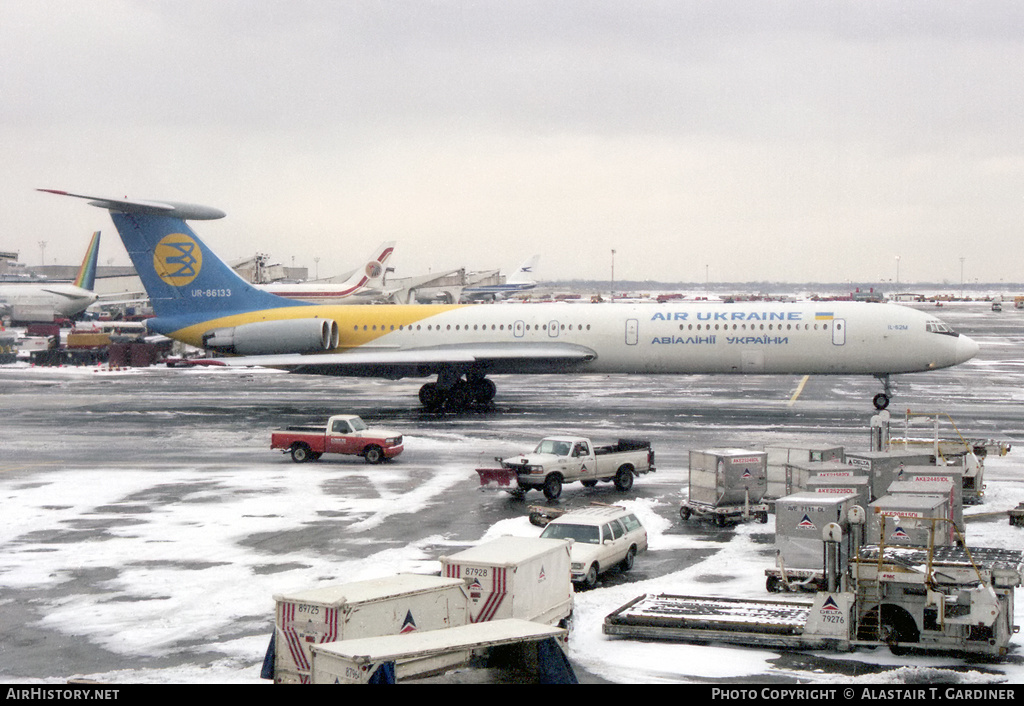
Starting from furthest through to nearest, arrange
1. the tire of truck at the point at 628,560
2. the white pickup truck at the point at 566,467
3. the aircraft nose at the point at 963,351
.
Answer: the aircraft nose at the point at 963,351 < the white pickup truck at the point at 566,467 < the tire of truck at the point at 628,560

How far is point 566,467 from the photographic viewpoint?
27266 mm

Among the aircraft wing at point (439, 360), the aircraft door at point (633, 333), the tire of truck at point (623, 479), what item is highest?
the aircraft door at point (633, 333)

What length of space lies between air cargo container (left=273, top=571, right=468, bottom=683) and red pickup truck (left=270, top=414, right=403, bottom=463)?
720 inches

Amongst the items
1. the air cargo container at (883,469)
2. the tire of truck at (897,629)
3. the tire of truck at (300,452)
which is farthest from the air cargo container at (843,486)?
the tire of truck at (300,452)

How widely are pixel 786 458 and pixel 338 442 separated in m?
14.4

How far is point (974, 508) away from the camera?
84.0 feet

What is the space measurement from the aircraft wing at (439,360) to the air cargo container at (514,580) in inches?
1035

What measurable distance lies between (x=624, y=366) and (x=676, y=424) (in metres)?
4.49

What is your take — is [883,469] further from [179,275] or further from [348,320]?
[179,275]

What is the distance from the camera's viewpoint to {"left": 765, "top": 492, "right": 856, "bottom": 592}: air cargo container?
18.0 meters

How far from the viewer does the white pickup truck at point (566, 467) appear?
26797mm

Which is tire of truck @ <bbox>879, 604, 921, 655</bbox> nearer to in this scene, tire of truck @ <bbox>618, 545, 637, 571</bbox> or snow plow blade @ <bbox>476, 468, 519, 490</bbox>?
tire of truck @ <bbox>618, 545, 637, 571</bbox>

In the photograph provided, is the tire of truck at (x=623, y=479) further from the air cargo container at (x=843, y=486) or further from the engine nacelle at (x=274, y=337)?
the engine nacelle at (x=274, y=337)

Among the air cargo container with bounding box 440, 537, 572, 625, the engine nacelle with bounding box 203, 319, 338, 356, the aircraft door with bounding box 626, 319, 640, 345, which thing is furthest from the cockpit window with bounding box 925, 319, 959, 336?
the air cargo container with bounding box 440, 537, 572, 625
